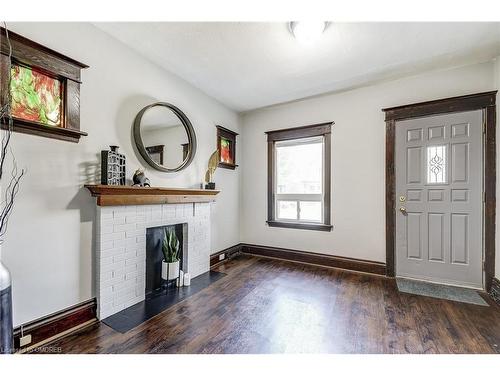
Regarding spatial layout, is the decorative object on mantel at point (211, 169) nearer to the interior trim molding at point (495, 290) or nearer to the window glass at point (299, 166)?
the window glass at point (299, 166)

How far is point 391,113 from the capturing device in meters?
2.98

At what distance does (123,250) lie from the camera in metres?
2.13

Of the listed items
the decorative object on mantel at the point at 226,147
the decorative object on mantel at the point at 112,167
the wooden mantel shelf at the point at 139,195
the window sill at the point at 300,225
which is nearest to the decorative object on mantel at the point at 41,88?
the decorative object on mantel at the point at 112,167

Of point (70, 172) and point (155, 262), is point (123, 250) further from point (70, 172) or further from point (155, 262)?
point (70, 172)

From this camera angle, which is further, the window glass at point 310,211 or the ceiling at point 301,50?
the window glass at point 310,211

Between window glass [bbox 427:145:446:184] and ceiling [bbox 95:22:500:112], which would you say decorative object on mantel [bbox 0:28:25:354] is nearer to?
ceiling [bbox 95:22:500:112]

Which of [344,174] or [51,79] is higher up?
[51,79]

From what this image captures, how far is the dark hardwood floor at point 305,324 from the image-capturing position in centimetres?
161

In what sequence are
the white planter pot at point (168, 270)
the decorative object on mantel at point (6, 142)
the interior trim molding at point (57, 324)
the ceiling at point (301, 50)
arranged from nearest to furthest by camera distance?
the decorative object on mantel at point (6, 142), the interior trim molding at point (57, 324), the ceiling at point (301, 50), the white planter pot at point (168, 270)

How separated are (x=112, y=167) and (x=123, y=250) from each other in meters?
0.80

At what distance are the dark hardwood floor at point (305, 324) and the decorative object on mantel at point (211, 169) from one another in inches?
53.2
